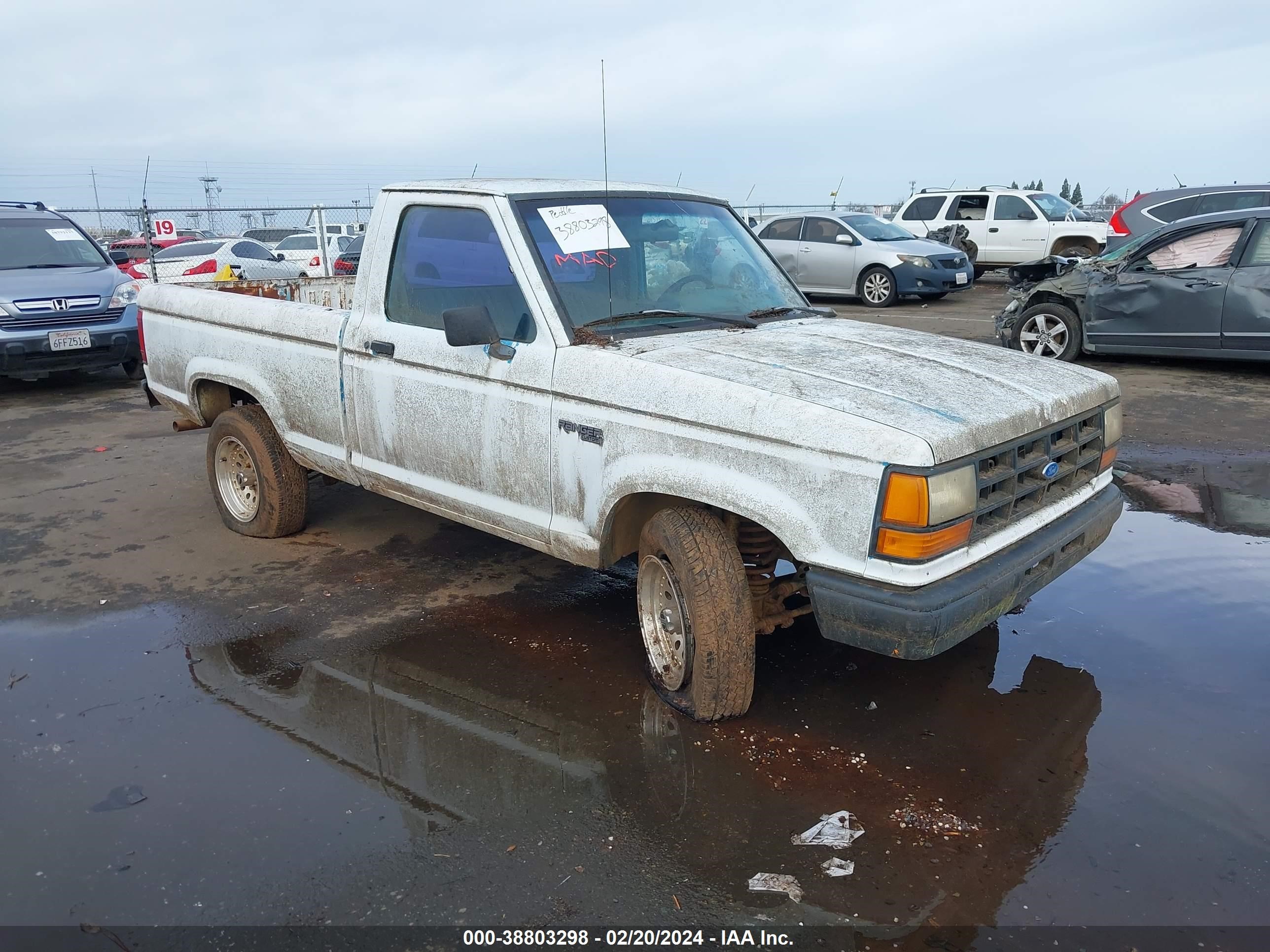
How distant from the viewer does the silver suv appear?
1886 centimetres

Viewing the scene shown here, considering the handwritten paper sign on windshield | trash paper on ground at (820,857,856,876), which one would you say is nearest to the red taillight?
the handwritten paper sign on windshield

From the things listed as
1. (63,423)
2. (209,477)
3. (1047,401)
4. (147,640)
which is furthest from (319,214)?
(1047,401)

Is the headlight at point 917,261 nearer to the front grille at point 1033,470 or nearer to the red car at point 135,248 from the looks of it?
the red car at point 135,248

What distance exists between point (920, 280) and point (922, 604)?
13863mm

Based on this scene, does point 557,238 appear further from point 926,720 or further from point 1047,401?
point 926,720

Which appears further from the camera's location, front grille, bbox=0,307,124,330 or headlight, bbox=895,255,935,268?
headlight, bbox=895,255,935,268

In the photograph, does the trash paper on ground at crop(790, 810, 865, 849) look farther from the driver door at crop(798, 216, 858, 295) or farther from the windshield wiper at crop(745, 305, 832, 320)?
the driver door at crop(798, 216, 858, 295)

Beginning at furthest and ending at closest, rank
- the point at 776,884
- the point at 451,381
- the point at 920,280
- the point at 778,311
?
1. the point at 920,280
2. the point at 778,311
3. the point at 451,381
4. the point at 776,884

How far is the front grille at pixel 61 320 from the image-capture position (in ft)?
31.8

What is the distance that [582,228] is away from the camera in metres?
4.11

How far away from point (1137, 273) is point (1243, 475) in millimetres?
3959

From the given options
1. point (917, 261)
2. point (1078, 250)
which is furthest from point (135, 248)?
point (1078, 250)

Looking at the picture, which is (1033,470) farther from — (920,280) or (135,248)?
(135,248)

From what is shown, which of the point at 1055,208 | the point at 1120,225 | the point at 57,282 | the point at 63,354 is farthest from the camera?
the point at 1055,208
